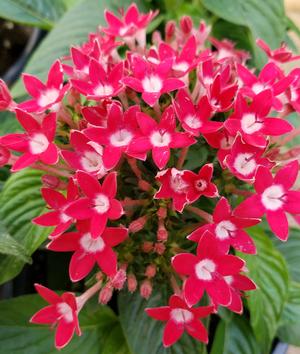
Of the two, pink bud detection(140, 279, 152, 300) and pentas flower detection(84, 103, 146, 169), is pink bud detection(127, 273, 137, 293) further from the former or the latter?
pentas flower detection(84, 103, 146, 169)

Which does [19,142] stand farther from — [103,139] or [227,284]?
[227,284]

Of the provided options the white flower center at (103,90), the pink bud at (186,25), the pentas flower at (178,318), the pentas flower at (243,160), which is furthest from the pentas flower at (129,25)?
the pentas flower at (178,318)

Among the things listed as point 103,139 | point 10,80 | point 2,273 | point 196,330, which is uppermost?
point 103,139

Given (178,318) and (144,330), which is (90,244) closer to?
(178,318)

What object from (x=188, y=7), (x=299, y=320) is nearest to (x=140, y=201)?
(x=299, y=320)

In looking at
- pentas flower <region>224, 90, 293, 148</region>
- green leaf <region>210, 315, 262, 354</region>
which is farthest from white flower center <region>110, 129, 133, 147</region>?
green leaf <region>210, 315, 262, 354</region>

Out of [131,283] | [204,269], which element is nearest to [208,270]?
[204,269]
